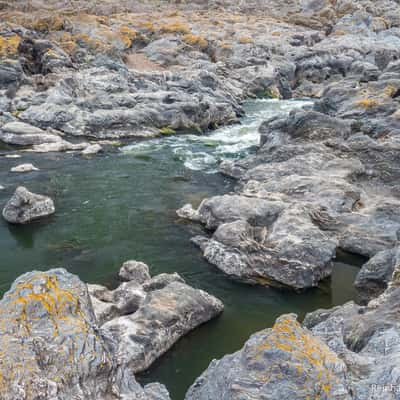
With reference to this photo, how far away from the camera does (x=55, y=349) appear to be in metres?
→ 7.14

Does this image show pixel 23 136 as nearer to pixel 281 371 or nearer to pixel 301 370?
pixel 281 371

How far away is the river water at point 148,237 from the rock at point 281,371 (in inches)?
144

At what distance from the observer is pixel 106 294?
14156 millimetres

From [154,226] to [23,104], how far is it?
2637cm

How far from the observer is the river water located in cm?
1322

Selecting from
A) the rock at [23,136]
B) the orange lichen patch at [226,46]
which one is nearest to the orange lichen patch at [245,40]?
the orange lichen patch at [226,46]

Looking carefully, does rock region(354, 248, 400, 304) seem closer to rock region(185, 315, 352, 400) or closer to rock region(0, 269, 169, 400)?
rock region(185, 315, 352, 400)

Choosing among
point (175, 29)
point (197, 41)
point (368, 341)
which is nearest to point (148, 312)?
point (368, 341)

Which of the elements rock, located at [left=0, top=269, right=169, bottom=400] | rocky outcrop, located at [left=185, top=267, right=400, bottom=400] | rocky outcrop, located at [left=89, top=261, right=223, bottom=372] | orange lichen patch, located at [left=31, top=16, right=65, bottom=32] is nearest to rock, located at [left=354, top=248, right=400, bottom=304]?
rocky outcrop, located at [left=89, top=261, right=223, bottom=372]

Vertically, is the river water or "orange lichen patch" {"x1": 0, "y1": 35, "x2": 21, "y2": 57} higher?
"orange lichen patch" {"x1": 0, "y1": 35, "x2": 21, "y2": 57}

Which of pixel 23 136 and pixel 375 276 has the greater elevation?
pixel 375 276

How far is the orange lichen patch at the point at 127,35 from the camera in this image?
226 feet

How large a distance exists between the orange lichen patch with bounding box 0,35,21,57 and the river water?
2377 centimetres

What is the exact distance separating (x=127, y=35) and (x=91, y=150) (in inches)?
1844
